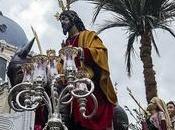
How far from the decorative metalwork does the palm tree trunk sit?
21.9 feet

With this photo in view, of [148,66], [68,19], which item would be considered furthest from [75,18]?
[148,66]

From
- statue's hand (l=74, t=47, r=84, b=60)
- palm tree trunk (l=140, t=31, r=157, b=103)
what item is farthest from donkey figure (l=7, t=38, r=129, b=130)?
palm tree trunk (l=140, t=31, r=157, b=103)

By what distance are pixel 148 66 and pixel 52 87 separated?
27.2 ft

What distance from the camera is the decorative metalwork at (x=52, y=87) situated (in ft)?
24.4

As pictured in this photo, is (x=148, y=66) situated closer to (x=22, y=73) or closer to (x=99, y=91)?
(x=99, y=91)

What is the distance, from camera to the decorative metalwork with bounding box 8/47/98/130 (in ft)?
24.4

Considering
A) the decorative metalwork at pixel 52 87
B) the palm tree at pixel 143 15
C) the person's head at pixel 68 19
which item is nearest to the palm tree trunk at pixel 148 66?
the palm tree at pixel 143 15

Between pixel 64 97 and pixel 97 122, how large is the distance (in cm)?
70

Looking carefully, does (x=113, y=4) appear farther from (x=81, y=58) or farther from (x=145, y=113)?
Result: (x=81, y=58)

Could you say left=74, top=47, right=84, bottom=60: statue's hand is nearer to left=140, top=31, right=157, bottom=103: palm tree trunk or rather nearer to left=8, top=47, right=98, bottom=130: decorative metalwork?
left=8, top=47, right=98, bottom=130: decorative metalwork

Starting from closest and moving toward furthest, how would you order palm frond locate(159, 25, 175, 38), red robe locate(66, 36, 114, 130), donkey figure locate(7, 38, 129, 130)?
red robe locate(66, 36, 114, 130) < donkey figure locate(7, 38, 129, 130) < palm frond locate(159, 25, 175, 38)

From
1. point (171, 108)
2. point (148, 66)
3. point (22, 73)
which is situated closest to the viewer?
point (22, 73)

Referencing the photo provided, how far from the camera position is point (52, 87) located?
24.8ft

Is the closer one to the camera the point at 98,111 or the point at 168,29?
the point at 98,111
